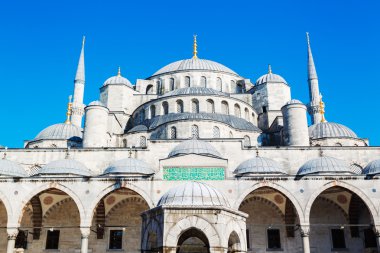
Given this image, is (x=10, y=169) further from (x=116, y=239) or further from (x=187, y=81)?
(x=187, y=81)

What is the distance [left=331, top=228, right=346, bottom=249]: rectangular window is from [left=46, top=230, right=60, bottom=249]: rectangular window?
36.5 ft

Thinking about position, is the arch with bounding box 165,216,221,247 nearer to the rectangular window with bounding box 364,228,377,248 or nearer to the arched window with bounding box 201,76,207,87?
the rectangular window with bounding box 364,228,377,248

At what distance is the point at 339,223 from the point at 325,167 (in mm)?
2894

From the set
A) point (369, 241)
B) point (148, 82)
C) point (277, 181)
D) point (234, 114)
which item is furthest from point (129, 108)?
point (369, 241)

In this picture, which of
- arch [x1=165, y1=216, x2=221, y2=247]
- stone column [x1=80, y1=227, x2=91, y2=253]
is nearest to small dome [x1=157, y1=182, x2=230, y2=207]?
arch [x1=165, y1=216, x2=221, y2=247]

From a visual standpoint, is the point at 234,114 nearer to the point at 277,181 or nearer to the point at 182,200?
the point at 277,181

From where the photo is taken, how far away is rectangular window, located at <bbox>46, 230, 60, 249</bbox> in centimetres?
1738

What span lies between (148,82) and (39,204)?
1235cm

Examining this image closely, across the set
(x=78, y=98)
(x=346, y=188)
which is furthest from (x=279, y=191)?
(x=78, y=98)

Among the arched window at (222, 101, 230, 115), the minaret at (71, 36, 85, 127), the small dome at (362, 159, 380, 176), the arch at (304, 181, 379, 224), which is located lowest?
the arch at (304, 181, 379, 224)

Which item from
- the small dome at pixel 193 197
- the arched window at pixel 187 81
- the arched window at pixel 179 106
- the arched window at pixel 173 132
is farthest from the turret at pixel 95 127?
the small dome at pixel 193 197

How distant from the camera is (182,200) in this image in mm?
6832

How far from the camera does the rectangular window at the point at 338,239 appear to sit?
17095mm

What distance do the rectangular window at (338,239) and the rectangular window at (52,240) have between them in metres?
11.1
